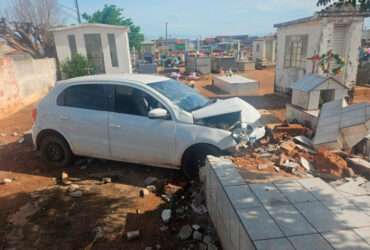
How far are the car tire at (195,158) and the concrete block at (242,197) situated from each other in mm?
1489

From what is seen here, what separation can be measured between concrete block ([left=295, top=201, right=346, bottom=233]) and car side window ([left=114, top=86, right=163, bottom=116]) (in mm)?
2701

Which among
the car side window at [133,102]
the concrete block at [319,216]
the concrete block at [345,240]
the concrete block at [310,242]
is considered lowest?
the concrete block at [319,216]

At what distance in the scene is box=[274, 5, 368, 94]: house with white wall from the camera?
31.7 ft

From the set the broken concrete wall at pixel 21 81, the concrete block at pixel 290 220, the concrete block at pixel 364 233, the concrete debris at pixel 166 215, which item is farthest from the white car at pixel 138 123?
the broken concrete wall at pixel 21 81

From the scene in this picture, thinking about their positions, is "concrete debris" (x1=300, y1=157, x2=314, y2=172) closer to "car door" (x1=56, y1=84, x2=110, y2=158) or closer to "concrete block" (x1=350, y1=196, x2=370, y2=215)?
"concrete block" (x1=350, y1=196, x2=370, y2=215)

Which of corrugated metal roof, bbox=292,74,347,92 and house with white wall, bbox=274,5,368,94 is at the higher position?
house with white wall, bbox=274,5,368,94

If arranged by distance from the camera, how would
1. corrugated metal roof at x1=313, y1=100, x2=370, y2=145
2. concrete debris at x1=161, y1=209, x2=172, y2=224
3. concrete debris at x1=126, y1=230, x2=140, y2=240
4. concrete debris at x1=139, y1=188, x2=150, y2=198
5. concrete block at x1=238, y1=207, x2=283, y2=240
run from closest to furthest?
concrete block at x1=238, y1=207, x2=283, y2=240 → concrete debris at x1=126, y1=230, x2=140, y2=240 → concrete debris at x1=161, y1=209, x2=172, y2=224 → corrugated metal roof at x1=313, y1=100, x2=370, y2=145 → concrete debris at x1=139, y1=188, x2=150, y2=198

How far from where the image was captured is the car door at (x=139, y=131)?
421cm

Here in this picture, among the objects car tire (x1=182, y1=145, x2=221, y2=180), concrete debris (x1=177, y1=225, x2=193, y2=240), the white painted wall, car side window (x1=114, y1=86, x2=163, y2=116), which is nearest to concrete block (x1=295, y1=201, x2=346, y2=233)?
concrete debris (x1=177, y1=225, x2=193, y2=240)

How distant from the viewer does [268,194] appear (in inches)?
95.2

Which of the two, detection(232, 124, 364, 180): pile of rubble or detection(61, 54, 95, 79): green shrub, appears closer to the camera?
detection(232, 124, 364, 180): pile of rubble

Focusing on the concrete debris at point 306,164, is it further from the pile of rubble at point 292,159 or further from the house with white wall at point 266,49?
the house with white wall at point 266,49

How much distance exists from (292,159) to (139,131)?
2373mm

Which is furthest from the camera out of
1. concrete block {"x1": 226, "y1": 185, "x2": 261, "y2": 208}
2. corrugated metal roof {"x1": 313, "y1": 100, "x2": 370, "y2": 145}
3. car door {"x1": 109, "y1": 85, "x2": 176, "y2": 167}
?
car door {"x1": 109, "y1": 85, "x2": 176, "y2": 167}
